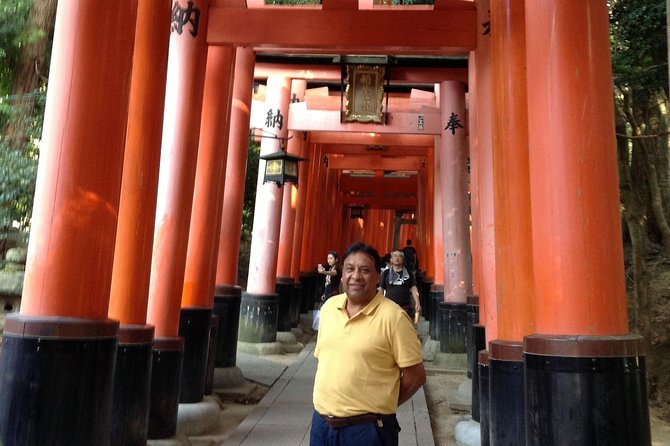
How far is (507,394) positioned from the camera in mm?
4188

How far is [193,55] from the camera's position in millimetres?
5816

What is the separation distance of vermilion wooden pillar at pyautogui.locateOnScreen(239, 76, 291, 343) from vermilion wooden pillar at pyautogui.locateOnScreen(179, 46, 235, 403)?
3.98 metres

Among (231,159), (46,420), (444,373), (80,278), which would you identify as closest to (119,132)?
(80,278)

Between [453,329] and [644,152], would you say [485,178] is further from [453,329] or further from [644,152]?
[644,152]

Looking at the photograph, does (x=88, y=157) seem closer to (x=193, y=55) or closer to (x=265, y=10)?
(x=193, y=55)

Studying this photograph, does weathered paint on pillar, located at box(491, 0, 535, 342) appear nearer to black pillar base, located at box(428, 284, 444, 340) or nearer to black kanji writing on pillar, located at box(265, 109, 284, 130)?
black pillar base, located at box(428, 284, 444, 340)

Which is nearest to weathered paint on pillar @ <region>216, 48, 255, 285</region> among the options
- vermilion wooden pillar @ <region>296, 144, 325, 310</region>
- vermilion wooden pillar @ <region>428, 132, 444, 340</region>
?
vermilion wooden pillar @ <region>428, 132, 444, 340</region>

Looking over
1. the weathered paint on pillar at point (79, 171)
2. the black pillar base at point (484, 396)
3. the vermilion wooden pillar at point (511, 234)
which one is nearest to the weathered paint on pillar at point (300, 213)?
the black pillar base at point (484, 396)

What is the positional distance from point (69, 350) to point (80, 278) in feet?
1.32

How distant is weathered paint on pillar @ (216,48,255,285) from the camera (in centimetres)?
845

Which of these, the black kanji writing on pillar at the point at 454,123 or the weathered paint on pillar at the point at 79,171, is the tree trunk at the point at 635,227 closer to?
the black kanji writing on pillar at the point at 454,123

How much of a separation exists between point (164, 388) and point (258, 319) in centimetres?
540

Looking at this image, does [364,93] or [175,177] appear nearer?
[175,177]

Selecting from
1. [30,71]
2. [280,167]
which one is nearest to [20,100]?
[30,71]
